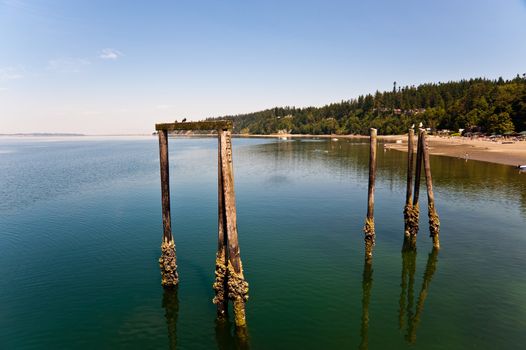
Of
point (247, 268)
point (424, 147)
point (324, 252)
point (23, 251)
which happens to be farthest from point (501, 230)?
point (23, 251)

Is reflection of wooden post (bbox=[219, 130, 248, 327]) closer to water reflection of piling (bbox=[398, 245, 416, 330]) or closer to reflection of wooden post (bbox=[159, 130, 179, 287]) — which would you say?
reflection of wooden post (bbox=[159, 130, 179, 287])

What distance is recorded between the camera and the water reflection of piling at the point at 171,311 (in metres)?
15.1

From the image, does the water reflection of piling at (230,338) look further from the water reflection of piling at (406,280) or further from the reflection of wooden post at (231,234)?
the water reflection of piling at (406,280)

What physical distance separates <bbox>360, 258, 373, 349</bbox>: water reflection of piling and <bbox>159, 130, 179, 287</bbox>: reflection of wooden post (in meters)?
10.8

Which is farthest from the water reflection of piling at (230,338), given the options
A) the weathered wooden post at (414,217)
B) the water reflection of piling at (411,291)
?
the weathered wooden post at (414,217)

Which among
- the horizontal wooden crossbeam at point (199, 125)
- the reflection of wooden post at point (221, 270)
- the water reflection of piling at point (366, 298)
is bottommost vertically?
the water reflection of piling at point (366, 298)

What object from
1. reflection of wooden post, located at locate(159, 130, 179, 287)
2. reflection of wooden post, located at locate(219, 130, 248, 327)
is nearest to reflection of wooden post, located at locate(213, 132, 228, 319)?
reflection of wooden post, located at locate(219, 130, 248, 327)

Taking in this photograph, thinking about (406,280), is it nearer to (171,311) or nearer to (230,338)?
(230,338)

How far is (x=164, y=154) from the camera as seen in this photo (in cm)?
1775

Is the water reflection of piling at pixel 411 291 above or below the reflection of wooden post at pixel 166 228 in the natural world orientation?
below

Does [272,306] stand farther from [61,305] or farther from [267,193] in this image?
[267,193]

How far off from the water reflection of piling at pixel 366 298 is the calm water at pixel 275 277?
100 millimetres

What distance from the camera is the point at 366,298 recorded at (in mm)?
18594

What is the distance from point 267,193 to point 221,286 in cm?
3181
